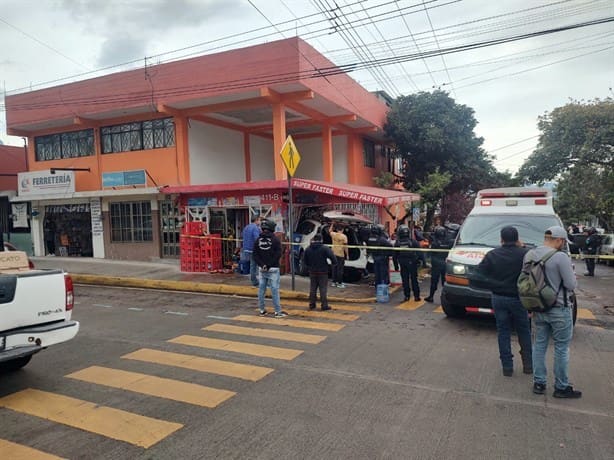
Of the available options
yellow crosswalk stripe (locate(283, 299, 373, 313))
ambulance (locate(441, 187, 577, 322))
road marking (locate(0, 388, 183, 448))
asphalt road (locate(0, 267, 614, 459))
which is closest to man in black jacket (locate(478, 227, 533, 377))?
asphalt road (locate(0, 267, 614, 459))

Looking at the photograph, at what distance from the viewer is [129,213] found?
59.4ft

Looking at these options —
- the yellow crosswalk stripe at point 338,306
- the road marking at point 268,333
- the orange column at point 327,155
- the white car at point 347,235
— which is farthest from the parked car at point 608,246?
the road marking at point 268,333

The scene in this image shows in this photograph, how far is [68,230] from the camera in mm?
19859

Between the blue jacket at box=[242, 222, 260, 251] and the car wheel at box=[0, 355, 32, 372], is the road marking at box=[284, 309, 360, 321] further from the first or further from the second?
the car wheel at box=[0, 355, 32, 372]

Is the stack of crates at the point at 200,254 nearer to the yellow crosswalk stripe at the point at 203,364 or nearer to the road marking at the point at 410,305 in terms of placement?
the road marking at the point at 410,305

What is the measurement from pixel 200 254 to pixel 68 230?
840cm

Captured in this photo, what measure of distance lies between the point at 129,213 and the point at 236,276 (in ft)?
21.5

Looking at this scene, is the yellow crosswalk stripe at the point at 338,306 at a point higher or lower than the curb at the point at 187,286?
lower

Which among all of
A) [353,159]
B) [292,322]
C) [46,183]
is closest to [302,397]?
[292,322]

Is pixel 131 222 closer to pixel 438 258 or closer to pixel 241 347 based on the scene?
pixel 438 258

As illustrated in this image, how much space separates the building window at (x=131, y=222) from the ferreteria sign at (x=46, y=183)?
1822 millimetres

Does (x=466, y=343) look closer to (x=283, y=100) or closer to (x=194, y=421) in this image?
(x=194, y=421)

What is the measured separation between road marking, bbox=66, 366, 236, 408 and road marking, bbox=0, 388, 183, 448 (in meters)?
0.48

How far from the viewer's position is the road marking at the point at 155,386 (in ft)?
16.0
